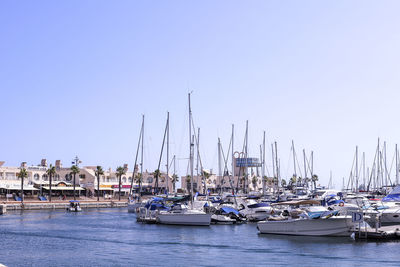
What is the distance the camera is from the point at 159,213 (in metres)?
66.0

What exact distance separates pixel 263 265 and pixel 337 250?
8.73 meters

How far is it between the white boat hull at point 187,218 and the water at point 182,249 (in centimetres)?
199

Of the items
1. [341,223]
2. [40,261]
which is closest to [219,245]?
[341,223]

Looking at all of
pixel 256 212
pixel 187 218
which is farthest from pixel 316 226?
pixel 256 212

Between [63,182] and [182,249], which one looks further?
[63,182]

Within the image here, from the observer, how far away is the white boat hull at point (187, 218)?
60.8m

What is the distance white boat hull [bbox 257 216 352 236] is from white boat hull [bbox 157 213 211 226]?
1228 centimetres

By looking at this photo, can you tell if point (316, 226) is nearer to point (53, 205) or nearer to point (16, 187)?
point (53, 205)

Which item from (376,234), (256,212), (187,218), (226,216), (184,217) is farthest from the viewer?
(256,212)

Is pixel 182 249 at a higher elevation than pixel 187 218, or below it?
below

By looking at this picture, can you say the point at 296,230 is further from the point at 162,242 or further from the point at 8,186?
the point at 8,186

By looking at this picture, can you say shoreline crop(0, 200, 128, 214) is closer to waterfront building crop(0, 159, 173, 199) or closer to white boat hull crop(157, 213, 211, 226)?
waterfront building crop(0, 159, 173, 199)

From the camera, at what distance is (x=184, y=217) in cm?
6175

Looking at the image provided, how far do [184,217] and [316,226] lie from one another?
19220mm
